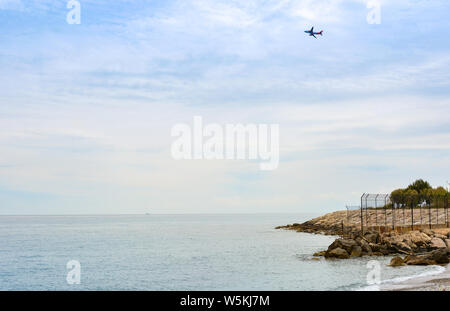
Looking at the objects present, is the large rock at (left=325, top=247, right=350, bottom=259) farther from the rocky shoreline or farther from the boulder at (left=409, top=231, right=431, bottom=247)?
the boulder at (left=409, top=231, right=431, bottom=247)

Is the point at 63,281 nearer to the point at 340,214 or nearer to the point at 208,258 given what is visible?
the point at 208,258

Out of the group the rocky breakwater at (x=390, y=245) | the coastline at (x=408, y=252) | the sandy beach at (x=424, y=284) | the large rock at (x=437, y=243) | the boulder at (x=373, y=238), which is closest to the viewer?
the sandy beach at (x=424, y=284)

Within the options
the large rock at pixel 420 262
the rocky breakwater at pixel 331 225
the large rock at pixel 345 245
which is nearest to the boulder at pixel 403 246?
the large rock at pixel 345 245

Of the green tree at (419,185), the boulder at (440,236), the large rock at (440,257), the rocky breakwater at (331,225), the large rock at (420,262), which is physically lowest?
the rocky breakwater at (331,225)

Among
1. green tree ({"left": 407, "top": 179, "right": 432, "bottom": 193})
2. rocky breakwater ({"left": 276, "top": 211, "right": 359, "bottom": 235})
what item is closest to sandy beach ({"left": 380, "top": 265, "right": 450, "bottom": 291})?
rocky breakwater ({"left": 276, "top": 211, "right": 359, "bottom": 235})

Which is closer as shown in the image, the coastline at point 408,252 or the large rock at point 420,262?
the coastline at point 408,252

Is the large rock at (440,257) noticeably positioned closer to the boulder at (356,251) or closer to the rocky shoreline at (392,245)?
the rocky shoreline at (392,245)

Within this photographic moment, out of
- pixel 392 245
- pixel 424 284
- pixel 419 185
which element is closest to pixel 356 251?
pixel 392 245
